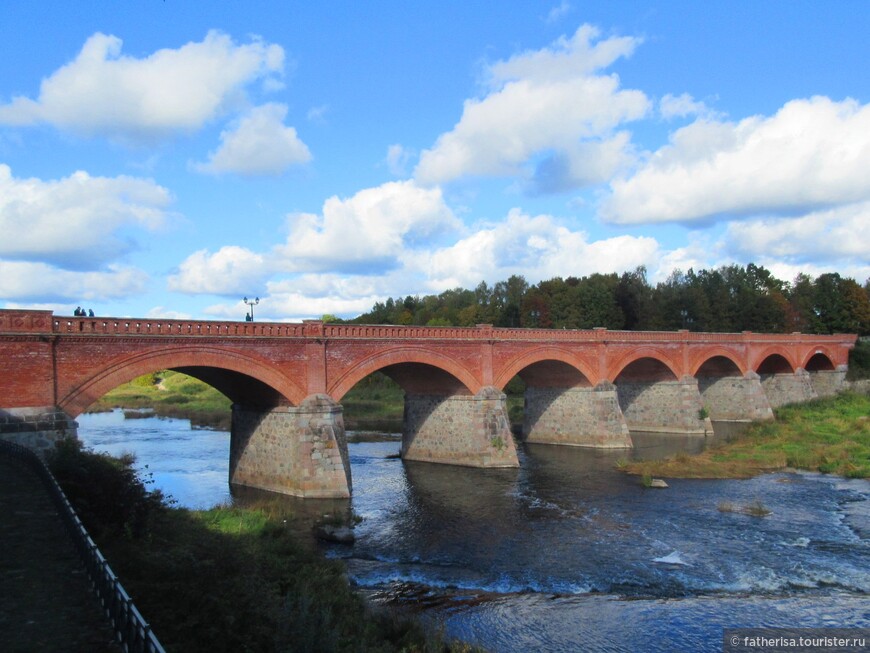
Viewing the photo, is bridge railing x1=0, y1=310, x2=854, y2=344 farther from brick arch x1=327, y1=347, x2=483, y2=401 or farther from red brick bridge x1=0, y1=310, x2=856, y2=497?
brick arch x1=327, y1=347, x2=483, y2=401

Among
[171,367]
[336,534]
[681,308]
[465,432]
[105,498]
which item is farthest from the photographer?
[681,308]

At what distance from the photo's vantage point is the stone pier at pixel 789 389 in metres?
61.9

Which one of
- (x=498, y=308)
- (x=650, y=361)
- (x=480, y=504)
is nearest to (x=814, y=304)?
(x=498, y=308)

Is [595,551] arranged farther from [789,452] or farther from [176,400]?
[176,400]

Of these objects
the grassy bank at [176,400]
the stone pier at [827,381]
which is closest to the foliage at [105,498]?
the grassy bank at [176,400]

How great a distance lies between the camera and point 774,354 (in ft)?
196

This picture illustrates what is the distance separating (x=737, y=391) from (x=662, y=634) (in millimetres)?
44826

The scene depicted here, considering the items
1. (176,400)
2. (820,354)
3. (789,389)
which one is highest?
(820,354)

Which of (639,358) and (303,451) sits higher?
(639,358)

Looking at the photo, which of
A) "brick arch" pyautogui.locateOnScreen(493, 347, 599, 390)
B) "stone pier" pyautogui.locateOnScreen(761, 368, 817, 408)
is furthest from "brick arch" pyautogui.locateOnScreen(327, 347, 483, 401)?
"stone pier" pyautogui.locateOnScreen(761, 368, 817, 408)

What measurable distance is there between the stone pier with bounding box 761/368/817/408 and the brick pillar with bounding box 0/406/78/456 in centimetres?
5923

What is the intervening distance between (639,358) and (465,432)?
17.3m

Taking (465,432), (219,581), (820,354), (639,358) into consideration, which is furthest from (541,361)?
(820,354)

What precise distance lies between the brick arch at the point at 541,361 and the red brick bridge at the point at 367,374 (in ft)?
0.29
